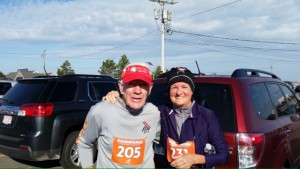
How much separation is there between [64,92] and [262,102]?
4.26m

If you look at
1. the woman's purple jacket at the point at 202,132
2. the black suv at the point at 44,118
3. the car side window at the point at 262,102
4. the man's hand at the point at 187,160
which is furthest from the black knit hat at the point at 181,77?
the black suv at the point at 44,118

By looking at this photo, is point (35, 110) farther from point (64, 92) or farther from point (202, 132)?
point (202, 132)

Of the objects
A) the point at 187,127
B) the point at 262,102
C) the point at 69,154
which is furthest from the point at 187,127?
the point at 69,154

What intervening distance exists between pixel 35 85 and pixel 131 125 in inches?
192

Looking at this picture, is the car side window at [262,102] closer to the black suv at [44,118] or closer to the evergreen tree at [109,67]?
the black suv at [44,118]

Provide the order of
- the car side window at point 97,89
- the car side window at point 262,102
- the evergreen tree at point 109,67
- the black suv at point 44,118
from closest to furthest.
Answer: the car side window at point 262,102
the black suv at point 44,118
the car side window at point 97,89
the evergreen tree at point 109,67

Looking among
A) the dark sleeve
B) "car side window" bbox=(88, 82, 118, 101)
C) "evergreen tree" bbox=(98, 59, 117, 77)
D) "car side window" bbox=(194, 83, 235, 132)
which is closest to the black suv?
"car side window" bbox=(88, 82, 118, 101)

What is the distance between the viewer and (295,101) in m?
5.47

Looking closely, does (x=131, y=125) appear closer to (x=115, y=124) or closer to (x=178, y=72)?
(x=115, y=124)

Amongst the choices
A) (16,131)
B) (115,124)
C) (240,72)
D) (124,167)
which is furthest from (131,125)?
(16,131)

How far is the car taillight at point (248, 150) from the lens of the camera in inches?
132

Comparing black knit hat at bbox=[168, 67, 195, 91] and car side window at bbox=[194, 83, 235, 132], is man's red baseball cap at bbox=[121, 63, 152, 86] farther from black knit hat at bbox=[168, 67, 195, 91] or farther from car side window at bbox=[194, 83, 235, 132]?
car side window at bbox=[194, 83, 235, 132]

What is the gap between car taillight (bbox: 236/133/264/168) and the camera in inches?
132

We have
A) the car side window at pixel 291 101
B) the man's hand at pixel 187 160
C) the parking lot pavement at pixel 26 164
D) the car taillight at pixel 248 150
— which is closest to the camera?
the man's hand at pixel 187 160
